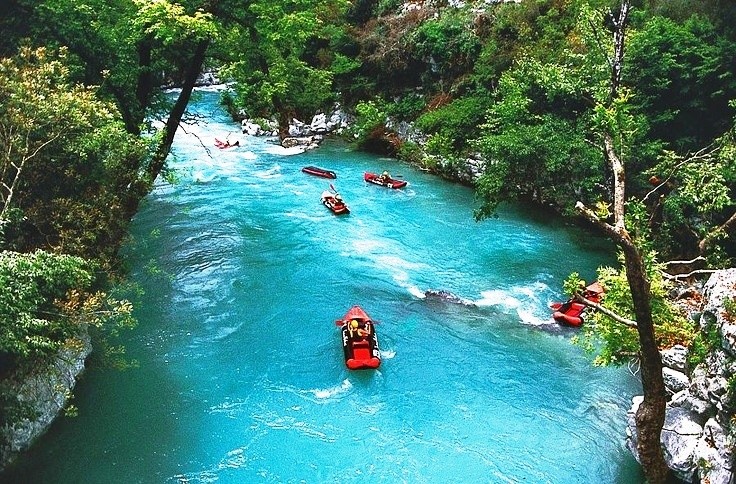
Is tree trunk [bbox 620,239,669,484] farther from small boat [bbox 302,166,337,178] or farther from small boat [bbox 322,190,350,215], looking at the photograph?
small boat [bbox 302,166,337,178]

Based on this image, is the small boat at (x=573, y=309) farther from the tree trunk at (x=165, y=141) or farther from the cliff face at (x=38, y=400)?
the cliff face at (x=38, y=400)

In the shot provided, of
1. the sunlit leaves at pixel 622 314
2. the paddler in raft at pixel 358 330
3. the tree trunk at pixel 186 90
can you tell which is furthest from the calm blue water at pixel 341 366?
the sunlit leaves at pixel 622 314

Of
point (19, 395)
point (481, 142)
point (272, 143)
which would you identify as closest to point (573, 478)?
point (19, 395)

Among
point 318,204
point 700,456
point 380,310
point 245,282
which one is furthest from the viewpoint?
point 318,204

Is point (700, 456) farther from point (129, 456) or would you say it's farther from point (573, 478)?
point (129, 456)

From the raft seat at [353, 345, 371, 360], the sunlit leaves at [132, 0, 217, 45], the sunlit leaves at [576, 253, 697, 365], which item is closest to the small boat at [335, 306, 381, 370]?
the raft seat at [353, 345, 371, 360]
